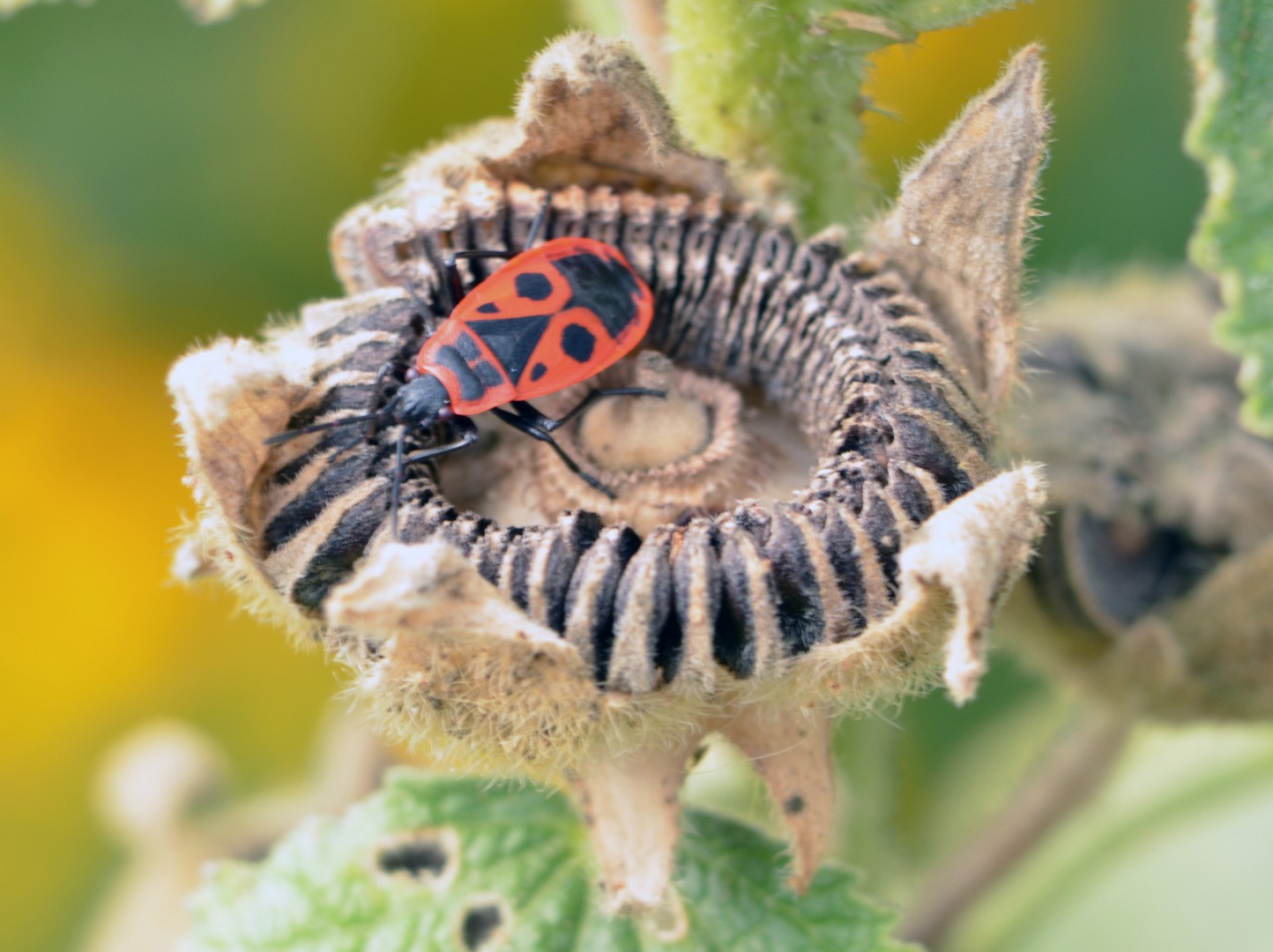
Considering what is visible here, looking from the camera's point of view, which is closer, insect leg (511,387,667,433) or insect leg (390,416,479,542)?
insect leg (390,416,479,542)

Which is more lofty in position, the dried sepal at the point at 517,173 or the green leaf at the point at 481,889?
the dried sepal at the point at 517,173

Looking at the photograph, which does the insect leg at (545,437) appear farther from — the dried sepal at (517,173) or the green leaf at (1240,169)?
the green leaf at (1240,169)

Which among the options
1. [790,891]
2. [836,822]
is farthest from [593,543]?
[836,822]

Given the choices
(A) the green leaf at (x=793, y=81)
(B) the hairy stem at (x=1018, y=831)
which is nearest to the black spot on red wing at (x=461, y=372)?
(A) the green leaf at (x=793, y=81)

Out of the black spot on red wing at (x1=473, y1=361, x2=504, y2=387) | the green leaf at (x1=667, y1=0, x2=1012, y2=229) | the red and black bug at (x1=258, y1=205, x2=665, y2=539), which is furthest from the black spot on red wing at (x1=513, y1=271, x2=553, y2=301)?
the green leaf at (x1=667, y1=0, x2=1012, y2=229)

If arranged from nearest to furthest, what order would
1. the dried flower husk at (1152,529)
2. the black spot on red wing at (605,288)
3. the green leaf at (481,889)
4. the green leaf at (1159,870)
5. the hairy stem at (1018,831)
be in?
the black spot on red wing at (605,288)
the green leaf at (481,889)
the dried flower husk at (1152,529)
the hairy stem at (1018,831)
the green leaf at (1159,870)

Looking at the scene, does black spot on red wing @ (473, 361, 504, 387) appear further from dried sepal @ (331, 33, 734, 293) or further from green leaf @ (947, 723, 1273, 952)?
green leaf @ (947, 723, 1273, 952)
